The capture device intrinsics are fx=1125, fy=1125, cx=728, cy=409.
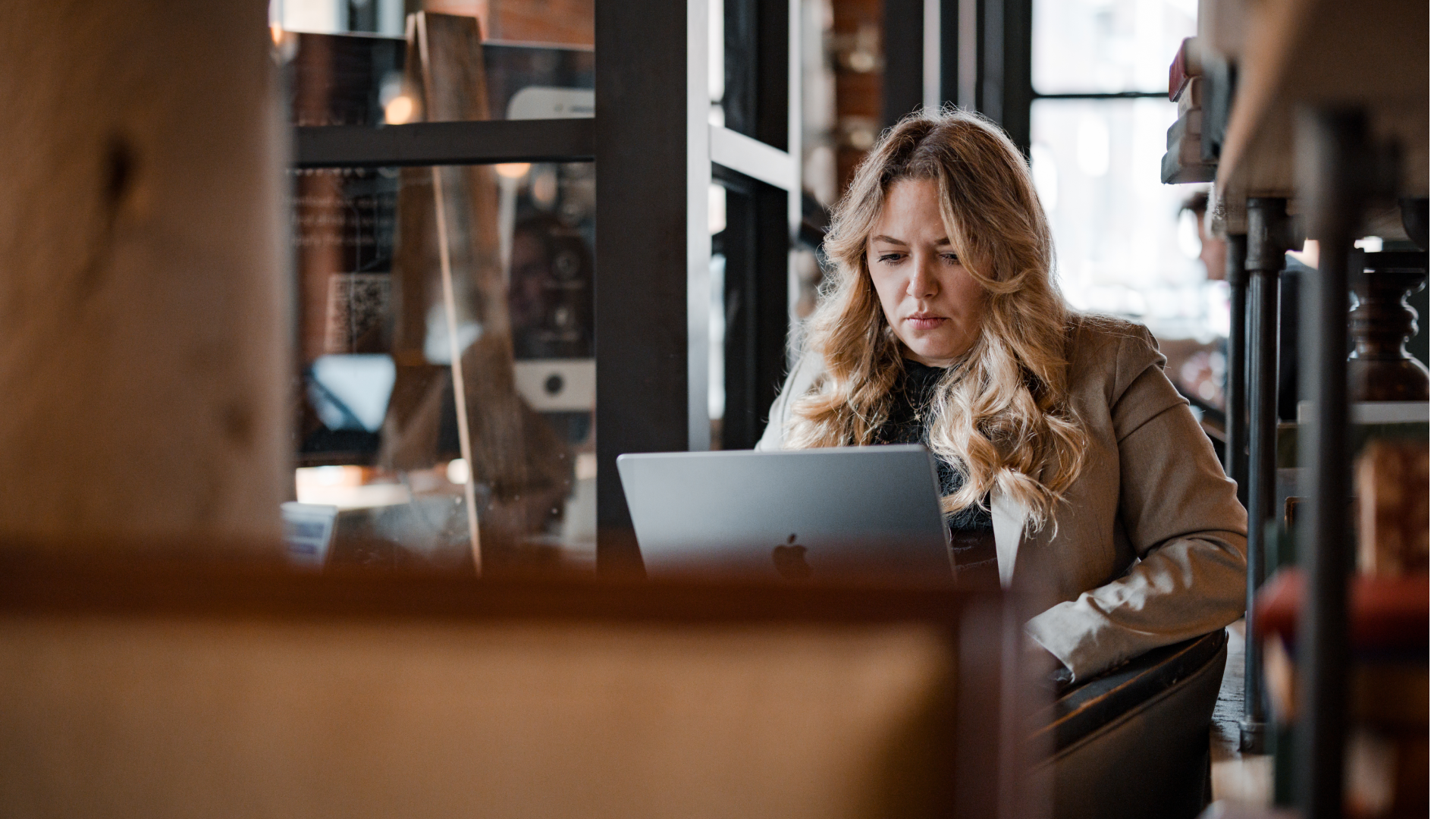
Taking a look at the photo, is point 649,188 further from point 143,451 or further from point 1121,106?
point 1121,106

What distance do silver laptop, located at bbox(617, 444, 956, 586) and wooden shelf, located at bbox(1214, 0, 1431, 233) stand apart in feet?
2.25

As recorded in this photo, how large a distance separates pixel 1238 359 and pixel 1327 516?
6.41 ft

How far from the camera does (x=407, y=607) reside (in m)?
0.54

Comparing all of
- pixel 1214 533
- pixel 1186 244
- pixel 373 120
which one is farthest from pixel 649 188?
pixel 1186 244

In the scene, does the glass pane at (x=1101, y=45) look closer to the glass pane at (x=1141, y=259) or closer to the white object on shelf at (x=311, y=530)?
the glass pane at (x=1141, y=259)

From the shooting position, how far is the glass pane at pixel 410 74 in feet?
6.38

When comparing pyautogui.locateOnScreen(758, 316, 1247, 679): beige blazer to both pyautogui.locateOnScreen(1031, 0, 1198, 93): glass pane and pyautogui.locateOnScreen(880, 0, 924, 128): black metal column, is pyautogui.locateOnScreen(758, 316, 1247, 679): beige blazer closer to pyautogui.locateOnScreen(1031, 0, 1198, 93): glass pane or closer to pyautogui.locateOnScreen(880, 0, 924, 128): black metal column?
pyautogui.locateOnScreen(880, 0, 924, 128): black metal column

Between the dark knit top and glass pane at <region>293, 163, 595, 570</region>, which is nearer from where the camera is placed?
the dark knit top

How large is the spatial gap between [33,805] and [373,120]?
1.57m

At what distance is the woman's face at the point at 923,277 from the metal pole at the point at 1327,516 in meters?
1.42

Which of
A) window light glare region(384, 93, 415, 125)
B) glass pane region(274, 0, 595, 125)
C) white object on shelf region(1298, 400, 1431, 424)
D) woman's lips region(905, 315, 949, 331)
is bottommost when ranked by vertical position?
white object on shelf region(1298, 400, 1431, 424)

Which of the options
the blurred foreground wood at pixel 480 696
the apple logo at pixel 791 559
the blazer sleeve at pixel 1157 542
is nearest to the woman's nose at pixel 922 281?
the blazer sleeve at pixel 1157 542

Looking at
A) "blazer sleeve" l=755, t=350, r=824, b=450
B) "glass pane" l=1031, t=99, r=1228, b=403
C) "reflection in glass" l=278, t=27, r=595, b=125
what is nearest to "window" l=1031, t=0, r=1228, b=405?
"glass pane" l=1031, t=99, r=1228, b=403

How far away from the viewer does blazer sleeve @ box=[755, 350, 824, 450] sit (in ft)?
6.77
